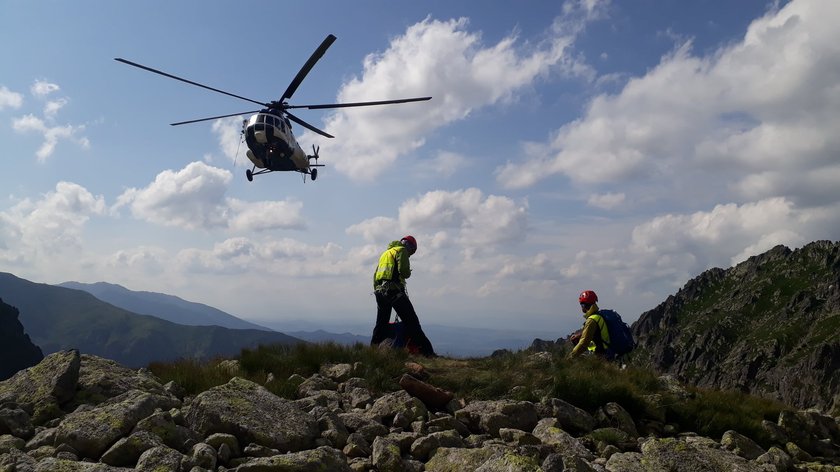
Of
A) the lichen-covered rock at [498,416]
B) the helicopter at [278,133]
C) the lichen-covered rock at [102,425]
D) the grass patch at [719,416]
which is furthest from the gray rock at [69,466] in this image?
the helicopter at [278,133]

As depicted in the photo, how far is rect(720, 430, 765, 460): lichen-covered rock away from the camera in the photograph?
340 inches

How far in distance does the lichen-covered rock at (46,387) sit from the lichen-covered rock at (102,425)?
3.28 feet

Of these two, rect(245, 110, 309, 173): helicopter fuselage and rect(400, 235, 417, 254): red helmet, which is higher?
rect(245, 110, 309, 173): helicopter fuselage

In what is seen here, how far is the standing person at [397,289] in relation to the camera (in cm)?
1491

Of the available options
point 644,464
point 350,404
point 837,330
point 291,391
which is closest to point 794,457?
point 644,464

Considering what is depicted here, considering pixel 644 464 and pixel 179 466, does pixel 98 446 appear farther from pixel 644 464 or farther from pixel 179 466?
pixel 644 464

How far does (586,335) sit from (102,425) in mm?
10406

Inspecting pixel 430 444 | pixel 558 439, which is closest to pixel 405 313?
pixel 558 439

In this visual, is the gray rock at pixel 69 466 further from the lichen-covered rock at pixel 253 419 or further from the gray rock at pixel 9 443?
the lichen-covered rock at pixel 253 419

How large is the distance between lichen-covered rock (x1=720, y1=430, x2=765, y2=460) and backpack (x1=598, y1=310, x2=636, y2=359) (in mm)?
4622

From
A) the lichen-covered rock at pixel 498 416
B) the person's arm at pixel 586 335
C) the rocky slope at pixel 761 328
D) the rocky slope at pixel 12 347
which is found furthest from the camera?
the rocky slope at pixel 12 347

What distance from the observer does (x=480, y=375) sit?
11781 millimetres

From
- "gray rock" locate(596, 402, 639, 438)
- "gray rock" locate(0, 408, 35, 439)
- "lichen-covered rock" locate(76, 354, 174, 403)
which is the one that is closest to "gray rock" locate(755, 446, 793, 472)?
"gray rock" locate(596, 402, 639, 438)

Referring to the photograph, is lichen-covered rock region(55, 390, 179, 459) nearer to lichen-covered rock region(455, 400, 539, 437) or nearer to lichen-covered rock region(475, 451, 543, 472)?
lichen-covered rock region(475, 451, 543, 472)
